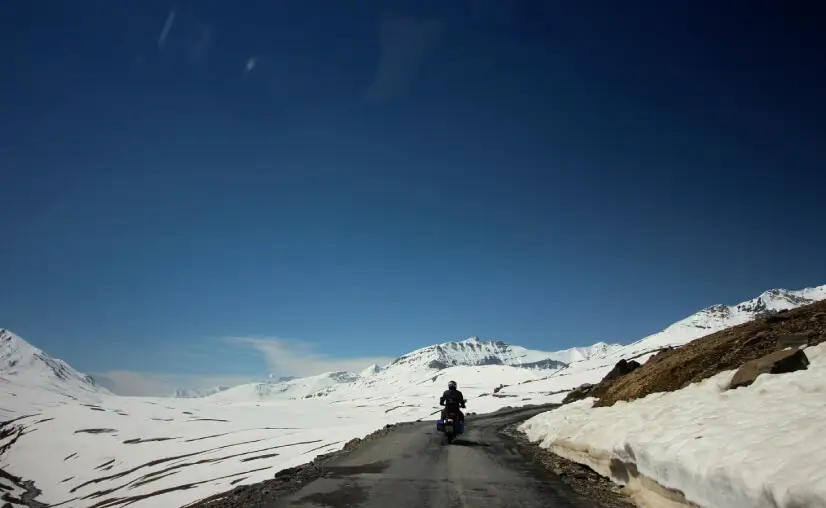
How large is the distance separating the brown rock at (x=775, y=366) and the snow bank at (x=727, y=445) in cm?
37

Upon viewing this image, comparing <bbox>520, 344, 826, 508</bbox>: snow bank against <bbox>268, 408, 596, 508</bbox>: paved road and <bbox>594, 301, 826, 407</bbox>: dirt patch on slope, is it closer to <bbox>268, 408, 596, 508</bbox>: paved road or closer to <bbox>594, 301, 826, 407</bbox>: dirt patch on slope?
<bbox>268, 408, 596, 508</bbox>: paved road

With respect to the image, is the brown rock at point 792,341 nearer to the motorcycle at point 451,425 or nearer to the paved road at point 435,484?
the paved road at point 435,484

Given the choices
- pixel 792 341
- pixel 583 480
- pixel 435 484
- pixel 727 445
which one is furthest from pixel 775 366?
pixel 435 484

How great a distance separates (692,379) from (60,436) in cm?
19811

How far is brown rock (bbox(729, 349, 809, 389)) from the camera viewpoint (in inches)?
481

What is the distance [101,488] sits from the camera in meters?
86.8

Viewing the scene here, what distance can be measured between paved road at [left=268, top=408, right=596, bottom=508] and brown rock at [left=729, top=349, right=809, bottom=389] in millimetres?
5793

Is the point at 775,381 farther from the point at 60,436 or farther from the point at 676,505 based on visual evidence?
the point at 60,436

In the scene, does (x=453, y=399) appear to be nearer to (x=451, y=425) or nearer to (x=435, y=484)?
(x=451, y=425)

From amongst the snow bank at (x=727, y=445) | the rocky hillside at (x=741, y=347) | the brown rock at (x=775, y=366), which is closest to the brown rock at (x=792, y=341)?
the rocky hillside at (x=741, y=347)

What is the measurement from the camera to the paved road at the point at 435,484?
10602 mm

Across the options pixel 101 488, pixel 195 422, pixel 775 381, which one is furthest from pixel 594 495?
pixel 195 422

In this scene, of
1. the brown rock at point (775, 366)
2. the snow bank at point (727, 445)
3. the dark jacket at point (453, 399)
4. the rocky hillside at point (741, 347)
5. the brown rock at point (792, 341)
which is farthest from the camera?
the dark jacket at point (453, 399)

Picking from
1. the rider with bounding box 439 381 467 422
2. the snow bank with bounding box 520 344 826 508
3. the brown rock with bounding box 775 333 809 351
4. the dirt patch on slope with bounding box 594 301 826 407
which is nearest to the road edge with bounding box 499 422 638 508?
the snow bank with bounding box 520 344 826 508
